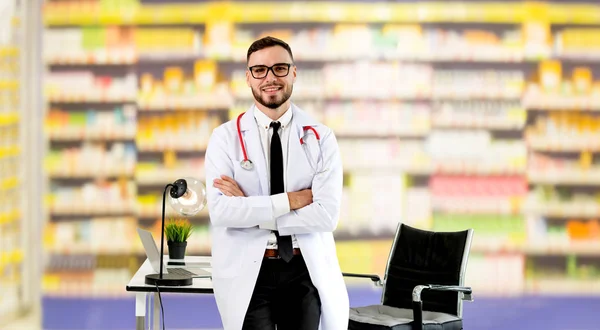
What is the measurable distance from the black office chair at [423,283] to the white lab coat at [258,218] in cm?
124

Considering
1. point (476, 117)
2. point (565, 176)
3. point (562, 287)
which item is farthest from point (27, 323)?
point (565, 176)

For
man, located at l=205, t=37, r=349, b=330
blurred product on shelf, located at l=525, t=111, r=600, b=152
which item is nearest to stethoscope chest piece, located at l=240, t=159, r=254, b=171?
man, located at l=205, t=37, r=349, b=330

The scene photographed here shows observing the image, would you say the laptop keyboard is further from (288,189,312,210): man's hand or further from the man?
(288,189,312,210): man's hand

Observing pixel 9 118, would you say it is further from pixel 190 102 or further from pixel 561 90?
pixel 561 90

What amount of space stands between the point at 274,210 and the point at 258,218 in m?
0.06

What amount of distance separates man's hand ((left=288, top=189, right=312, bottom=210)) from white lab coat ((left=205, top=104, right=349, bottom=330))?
18mm

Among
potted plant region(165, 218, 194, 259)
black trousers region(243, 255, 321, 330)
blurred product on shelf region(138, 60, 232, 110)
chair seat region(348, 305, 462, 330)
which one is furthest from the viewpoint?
blurred product on shelf region(138, 60, 232, 110)

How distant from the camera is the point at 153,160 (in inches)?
259

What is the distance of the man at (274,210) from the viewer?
2.62m

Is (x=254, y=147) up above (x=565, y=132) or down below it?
below

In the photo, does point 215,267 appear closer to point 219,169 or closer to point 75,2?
point 219,169

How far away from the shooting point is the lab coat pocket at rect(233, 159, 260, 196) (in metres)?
2.77

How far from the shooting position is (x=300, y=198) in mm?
2785

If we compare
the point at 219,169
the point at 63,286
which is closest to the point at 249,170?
the point at 219,169
